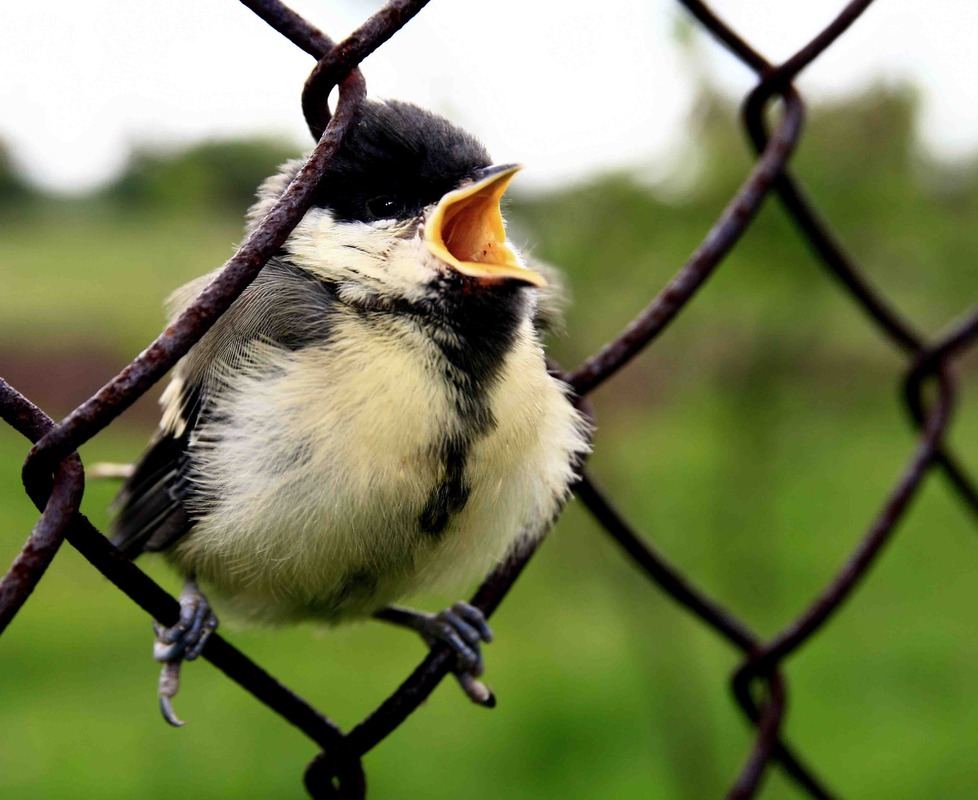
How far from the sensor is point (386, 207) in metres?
1.24

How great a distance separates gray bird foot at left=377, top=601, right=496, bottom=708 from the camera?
3.54 feet

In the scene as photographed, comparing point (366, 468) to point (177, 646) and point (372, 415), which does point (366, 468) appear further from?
point (177, 646)

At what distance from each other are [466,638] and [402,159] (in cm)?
60

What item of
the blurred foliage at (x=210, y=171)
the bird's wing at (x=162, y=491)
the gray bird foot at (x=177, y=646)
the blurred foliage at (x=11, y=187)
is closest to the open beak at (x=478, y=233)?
the bird's wing at (x=162, y=491)

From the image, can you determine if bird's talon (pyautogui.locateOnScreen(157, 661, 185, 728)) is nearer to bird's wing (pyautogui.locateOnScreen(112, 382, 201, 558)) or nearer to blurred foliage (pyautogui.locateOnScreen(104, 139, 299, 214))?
bird's wing (pyautogui.locateOnScreen(112, 382, 201, 558))

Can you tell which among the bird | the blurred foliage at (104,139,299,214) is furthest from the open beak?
the blurred foliage at (104,139,299,214)

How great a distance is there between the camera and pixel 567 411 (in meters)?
1.16

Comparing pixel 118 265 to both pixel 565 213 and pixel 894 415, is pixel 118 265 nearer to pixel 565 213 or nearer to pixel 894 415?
pixel 565 213

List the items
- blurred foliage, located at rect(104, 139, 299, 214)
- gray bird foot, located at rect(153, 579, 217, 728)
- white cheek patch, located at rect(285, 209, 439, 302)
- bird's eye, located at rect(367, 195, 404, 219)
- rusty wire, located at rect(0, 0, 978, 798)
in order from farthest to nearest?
1. blurred foliage, located at rect(104, 139, 299, 214)
2. bird's eye, located at rect(367, 195, 404, 219)
3. white cheek patch, located at rect(285, 209, 439, 302)
4. gray bird foot, located at rect(153, 579, 217, 728)
5. rusty wire, located at rect(0, 0, 978, 798)

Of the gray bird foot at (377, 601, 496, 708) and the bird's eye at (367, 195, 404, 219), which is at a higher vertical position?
the bird's eye at (367, 195, 404, 219)

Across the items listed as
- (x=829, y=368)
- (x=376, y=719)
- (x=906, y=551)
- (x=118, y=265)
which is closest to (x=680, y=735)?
(x=376, y=719)

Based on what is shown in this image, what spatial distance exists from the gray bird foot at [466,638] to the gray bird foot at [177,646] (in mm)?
269

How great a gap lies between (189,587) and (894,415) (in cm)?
534

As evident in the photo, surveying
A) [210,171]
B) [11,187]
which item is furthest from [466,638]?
[11,187]
